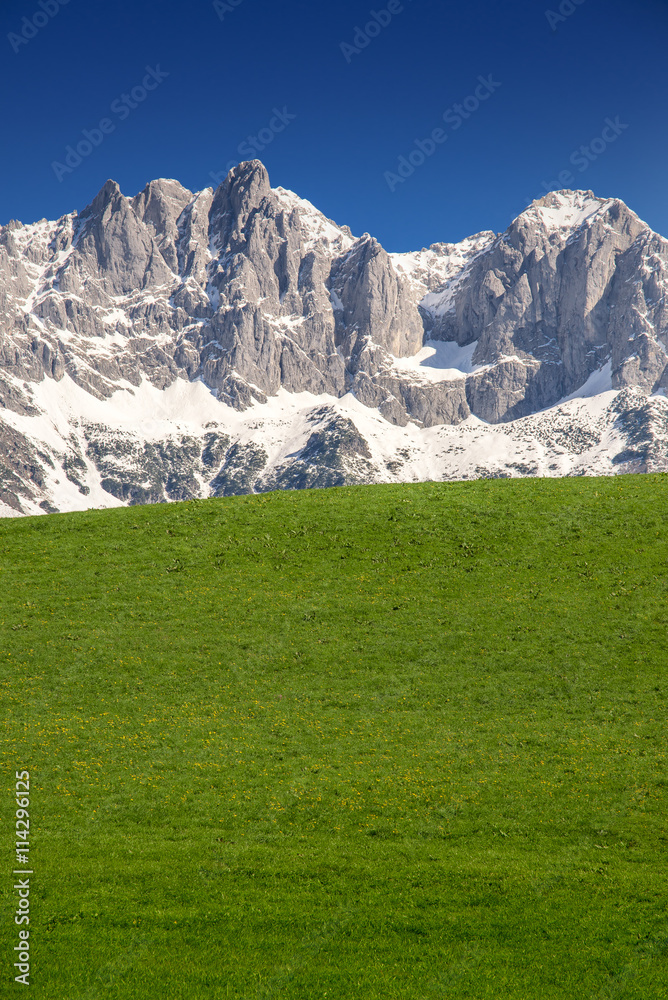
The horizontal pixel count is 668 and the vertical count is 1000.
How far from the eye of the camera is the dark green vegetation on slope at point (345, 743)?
57.7ft

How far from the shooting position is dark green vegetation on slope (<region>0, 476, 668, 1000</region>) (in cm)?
1759

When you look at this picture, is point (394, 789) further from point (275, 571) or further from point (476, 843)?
point (275, 571)

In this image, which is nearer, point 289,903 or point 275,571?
point 289,903

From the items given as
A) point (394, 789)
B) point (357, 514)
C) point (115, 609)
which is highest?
point (357, 514)

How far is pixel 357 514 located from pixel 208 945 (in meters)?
32.8

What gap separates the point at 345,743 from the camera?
28.5 meters

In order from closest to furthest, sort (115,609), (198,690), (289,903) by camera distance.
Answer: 1. (289,903)
2. (198,690)
3. (115,609)

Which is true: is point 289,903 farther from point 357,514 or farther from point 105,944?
point 357,514

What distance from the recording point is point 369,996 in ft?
52.9

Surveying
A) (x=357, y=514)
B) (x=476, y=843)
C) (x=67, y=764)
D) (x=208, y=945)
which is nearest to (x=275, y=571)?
(x=357, y=514)

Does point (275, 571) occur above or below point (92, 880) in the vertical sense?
above

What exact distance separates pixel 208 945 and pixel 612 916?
36.9 ft

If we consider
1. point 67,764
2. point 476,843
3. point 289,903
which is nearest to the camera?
point 289,903

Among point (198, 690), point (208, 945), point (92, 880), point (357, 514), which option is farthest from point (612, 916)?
point (357, 514)
